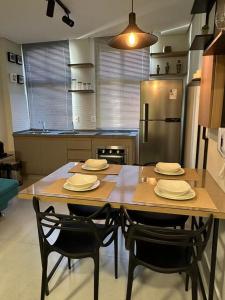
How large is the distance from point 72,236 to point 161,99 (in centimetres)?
257

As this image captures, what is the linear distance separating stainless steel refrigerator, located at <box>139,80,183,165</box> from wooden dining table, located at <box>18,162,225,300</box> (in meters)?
1.74

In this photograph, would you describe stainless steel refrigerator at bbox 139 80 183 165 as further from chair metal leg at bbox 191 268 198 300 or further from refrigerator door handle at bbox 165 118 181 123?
chair metal leg at bbox 191 268 198 300

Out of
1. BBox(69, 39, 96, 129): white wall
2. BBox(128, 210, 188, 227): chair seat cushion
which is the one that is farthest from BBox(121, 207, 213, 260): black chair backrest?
BBox(69, 39, 96, 129): white wall

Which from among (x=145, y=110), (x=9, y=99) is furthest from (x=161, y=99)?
(x=9, y=99)

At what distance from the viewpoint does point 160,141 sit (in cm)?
355

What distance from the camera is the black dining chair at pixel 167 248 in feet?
3.64

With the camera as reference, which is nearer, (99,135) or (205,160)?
(205,160)

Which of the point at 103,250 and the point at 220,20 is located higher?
the point at 220,20

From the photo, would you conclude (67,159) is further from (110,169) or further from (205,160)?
(205,160)

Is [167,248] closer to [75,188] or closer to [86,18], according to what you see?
[75,188]

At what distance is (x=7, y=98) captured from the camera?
161 inches

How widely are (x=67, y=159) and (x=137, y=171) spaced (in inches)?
90.1

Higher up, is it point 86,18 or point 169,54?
point 86,18

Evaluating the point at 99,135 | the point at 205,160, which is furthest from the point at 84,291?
the point at 99,135
